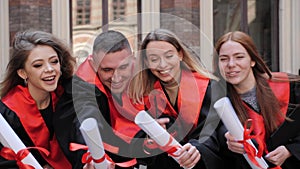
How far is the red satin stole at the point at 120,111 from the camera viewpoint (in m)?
2.74

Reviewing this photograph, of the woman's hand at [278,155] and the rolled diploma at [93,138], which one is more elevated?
the rolled diploma at [93,138]

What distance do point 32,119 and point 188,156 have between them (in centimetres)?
86

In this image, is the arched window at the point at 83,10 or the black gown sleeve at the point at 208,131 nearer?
the black gown sleeve at the point at 208,131

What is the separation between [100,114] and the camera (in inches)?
109

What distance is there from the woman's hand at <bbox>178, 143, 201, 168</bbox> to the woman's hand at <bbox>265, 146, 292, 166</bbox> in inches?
15.3

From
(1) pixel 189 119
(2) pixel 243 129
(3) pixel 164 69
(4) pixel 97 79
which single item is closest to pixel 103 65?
(4) pixel 97 79

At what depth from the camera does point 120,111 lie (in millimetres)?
2801

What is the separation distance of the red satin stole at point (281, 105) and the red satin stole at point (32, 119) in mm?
1036

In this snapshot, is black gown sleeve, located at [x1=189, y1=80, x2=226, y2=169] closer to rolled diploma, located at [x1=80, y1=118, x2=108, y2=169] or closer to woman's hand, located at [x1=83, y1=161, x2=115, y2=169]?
woman's hand, located at [x1=83, y1=161, x2=115, y2=169]

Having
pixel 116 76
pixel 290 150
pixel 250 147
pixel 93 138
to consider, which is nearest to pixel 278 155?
pixel 290 150

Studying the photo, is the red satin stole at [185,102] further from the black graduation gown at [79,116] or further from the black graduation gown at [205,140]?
the black graduation gown at [79,116]

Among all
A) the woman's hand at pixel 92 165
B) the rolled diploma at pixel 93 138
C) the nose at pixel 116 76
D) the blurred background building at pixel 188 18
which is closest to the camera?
the rolled diploma at pixel 93 138

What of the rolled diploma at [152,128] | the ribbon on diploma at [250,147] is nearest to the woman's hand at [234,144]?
the ribbon on diploma at [250,147]

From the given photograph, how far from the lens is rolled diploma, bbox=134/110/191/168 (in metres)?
2.34
